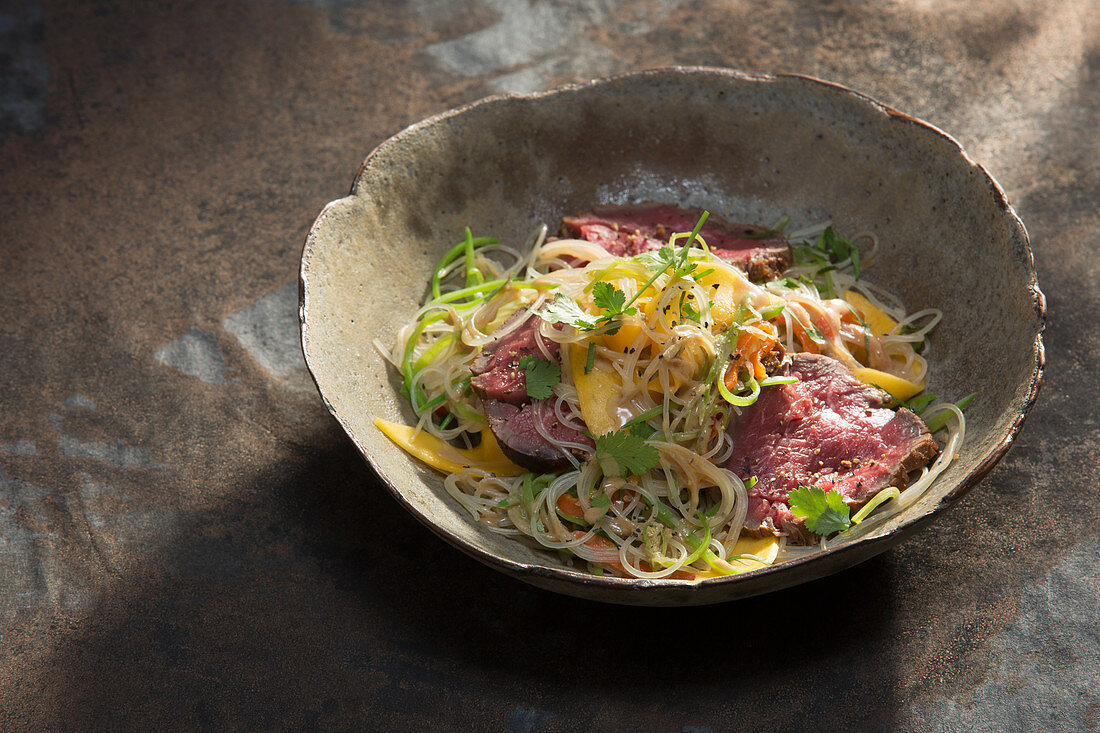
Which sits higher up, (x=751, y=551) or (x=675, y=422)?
(x=675, y=422)

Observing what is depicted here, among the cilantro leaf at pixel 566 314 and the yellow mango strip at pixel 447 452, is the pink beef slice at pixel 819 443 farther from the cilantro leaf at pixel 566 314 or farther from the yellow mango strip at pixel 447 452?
the yellow mango strip at pixel 447 452

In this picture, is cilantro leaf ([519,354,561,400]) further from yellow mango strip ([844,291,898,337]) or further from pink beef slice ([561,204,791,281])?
yellow mango strip ([844,291,898,337])

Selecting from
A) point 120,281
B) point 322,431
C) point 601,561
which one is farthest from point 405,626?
point 120,281

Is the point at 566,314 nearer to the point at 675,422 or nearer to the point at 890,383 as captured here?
the point at 675,422

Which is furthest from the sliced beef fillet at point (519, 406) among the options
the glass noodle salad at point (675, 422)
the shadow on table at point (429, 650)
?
the shadow on table at point (429, 650)

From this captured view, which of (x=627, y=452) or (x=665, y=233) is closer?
(x=627, y=452)

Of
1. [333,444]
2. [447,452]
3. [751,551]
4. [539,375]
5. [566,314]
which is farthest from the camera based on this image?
[333,444]

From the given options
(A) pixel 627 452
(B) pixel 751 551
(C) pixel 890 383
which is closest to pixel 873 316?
(C) pixel 890 383
